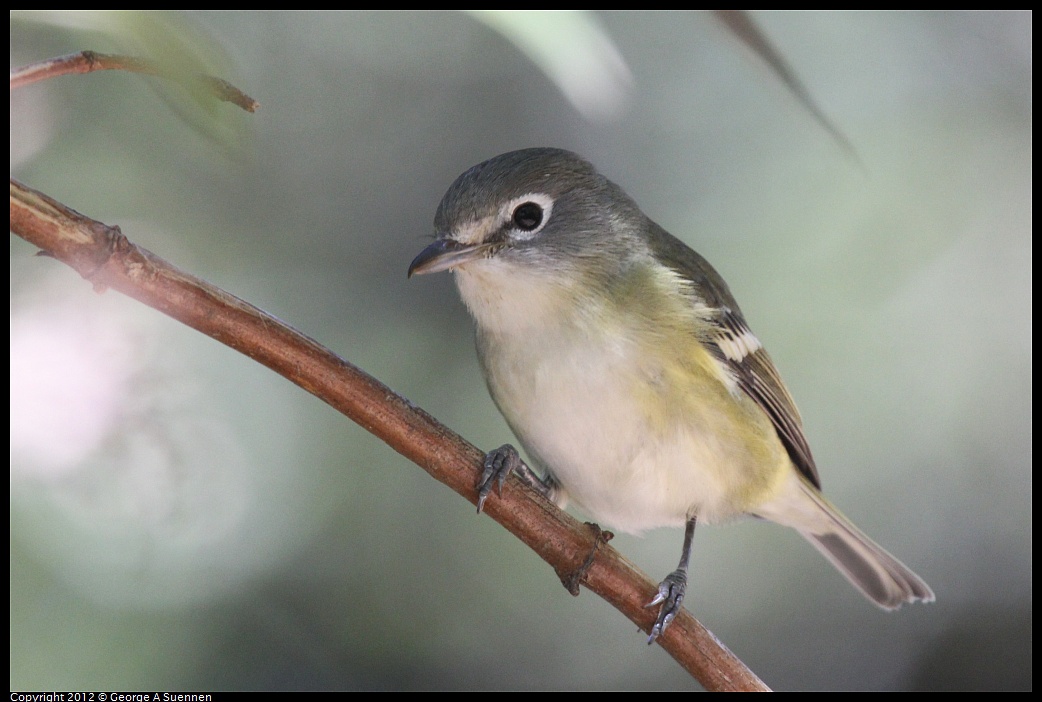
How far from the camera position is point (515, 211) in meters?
2.10

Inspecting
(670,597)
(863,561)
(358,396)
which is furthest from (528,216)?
(863,561)

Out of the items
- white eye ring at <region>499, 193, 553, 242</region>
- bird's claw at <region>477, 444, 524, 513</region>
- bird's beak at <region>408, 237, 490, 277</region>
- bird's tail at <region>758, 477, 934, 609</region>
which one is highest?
white eye ring at <region>499, 193, 553, 242</region>

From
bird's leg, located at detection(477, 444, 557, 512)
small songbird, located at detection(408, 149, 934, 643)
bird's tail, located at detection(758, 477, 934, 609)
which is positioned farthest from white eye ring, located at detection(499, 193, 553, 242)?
bird's tail, located at detection(758, 477, 934, 609)

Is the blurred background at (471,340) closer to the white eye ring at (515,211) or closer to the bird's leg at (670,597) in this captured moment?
the white eye ring at (515,211)

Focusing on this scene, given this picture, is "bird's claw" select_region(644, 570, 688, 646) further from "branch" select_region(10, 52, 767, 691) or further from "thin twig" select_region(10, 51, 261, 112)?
"thin twig" select_region(10, 51, 261, 112)

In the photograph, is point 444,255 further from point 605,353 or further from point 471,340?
point 471,340

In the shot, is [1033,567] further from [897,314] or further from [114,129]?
[114,129]

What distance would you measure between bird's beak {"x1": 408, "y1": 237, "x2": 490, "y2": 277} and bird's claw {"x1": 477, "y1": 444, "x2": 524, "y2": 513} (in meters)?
0.40

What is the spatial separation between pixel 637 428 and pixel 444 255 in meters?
0.59

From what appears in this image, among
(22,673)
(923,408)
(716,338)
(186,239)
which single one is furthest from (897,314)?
(22,673)

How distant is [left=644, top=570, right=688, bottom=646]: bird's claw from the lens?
5.86ft

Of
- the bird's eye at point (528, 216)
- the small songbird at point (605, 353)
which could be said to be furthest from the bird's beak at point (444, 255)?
the bird's eye at point (528, 216)

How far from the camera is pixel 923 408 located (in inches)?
138

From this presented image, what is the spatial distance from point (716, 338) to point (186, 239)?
5.49 ft
